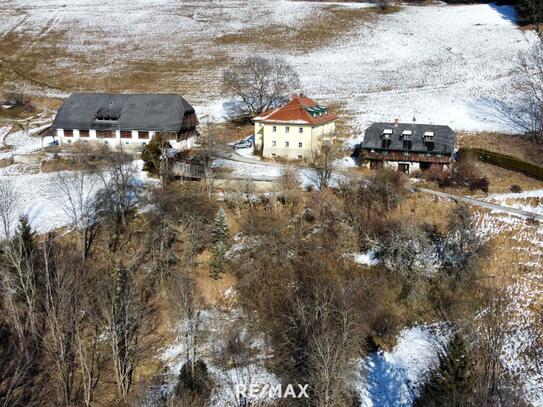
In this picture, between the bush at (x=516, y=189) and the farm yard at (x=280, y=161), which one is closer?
the farm yard at (x=280, y=161)

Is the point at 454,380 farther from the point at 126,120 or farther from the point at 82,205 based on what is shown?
the point at 126,120

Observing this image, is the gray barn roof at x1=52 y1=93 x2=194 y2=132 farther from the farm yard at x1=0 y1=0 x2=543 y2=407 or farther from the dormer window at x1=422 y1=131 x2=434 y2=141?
the dormer window at x1=422 y1=131 x2=434 y2=141

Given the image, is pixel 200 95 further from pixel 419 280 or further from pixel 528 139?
pixel 419 280

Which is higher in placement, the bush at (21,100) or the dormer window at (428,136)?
the dormer window at (428,136)

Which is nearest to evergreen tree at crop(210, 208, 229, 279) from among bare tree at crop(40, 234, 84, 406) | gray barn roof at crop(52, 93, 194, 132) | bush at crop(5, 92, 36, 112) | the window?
bare tree at crop(40, 234, 84, 406)

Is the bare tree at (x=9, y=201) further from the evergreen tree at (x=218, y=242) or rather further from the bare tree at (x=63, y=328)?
the evergreen tree at (x=218, y=242)

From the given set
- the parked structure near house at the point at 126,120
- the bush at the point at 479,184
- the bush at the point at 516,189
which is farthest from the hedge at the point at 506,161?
the parked structure near house at the point at 126,120
